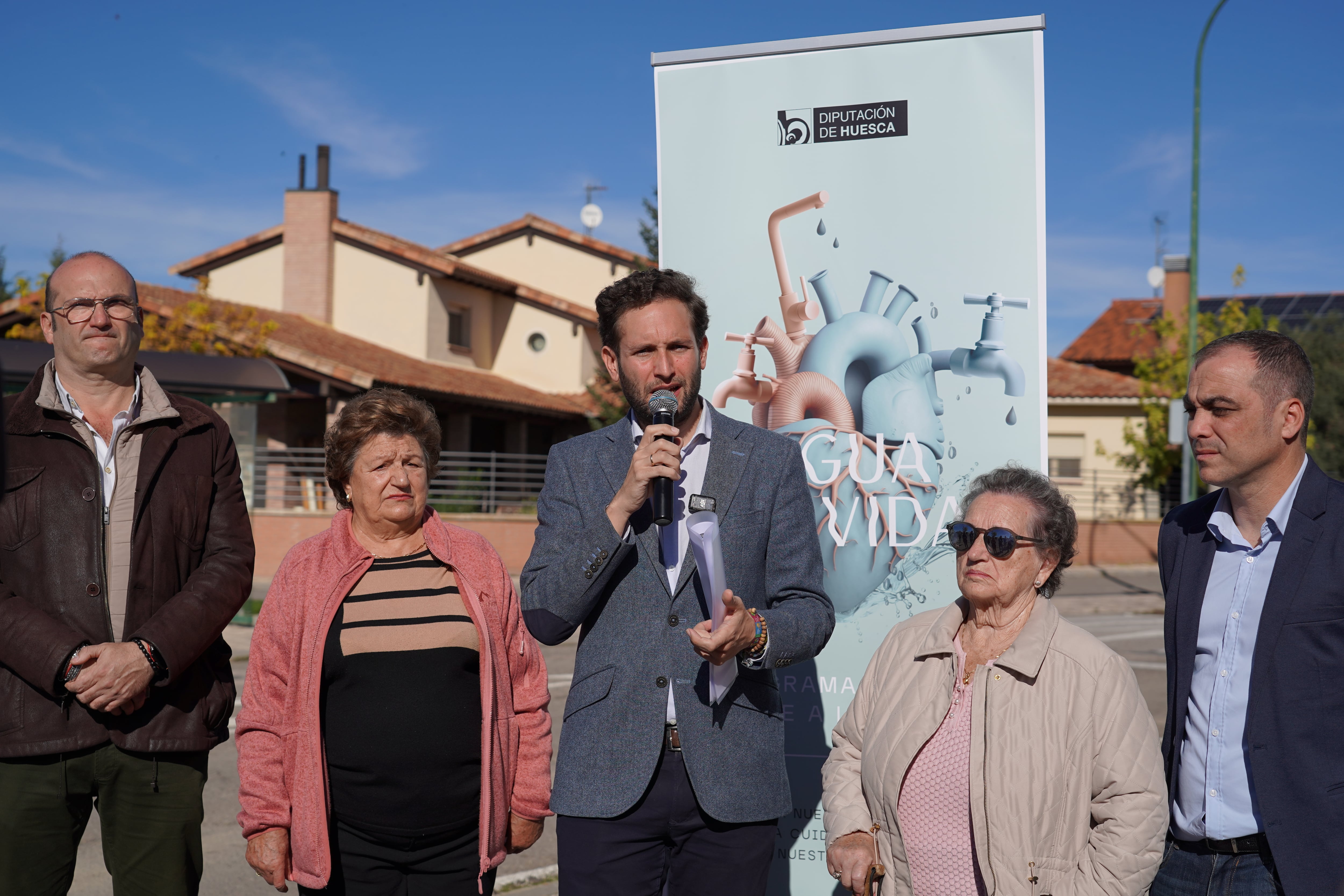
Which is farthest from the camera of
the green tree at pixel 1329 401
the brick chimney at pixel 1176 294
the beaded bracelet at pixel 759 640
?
the brick chimney at pixel 1176 294

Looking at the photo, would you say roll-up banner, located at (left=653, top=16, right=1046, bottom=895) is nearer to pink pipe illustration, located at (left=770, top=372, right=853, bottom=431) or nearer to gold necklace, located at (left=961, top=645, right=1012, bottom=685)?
pink pipe illustration, located at (left=770, top=372, right=853, bottom=431)

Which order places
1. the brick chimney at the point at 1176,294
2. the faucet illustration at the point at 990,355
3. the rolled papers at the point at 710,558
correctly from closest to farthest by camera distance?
the rolled papers at the point at 710,558 < the faucet illustration at the point at 990,355 < the brick chimney at the point at 1176,294

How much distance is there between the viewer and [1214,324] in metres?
23.2

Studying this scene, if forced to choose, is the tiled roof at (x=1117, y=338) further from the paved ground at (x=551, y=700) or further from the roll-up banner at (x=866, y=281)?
the roll-up banner at (x=866, y=281)

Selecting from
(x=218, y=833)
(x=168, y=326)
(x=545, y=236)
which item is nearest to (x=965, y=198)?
(x=218, y=833)

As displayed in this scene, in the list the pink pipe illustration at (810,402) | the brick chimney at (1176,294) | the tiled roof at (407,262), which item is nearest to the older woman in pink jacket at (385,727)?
the pink pipe illustration at (810,402)

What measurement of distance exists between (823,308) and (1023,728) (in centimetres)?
179

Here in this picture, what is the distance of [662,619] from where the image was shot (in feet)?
8.72

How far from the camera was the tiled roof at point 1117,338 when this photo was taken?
41.0 meters

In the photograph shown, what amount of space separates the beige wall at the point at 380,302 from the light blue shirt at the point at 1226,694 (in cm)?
2581

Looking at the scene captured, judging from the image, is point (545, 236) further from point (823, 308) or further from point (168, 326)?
point (823, 308)

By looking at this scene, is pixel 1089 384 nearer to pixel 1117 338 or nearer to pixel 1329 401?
pixel 1329 401

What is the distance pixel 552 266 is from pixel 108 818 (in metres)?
30.5

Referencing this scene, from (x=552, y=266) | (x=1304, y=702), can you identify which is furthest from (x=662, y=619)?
(x=552, y=266)
